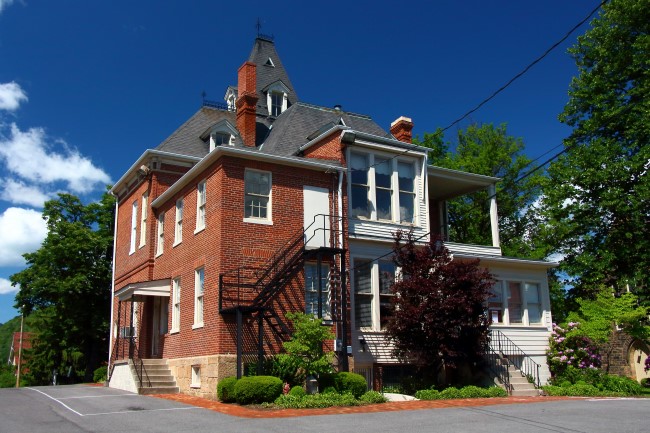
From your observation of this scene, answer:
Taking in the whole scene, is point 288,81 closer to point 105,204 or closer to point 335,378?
point 105,204

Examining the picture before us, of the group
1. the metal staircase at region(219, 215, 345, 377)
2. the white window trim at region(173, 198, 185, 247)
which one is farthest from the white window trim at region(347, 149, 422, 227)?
the white window trim at region(173, 198, 185, 247)

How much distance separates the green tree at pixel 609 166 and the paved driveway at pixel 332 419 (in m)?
10.6

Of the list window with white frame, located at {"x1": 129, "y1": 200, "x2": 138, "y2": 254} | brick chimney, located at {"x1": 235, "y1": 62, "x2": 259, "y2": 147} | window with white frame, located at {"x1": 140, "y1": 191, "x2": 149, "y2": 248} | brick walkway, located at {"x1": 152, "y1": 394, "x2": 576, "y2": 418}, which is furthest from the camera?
window with white frame, located at {"x1": 129, "y1": 200, "x2": 138, "y2": 254}

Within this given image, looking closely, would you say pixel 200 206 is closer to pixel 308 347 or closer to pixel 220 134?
pixel 308 347

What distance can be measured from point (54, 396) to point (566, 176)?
22130mm

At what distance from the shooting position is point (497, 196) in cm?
3912

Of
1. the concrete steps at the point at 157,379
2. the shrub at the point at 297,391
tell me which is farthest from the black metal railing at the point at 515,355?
the concrete steps at the point at 157,379

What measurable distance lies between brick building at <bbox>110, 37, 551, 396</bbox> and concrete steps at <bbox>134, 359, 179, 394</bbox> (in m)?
0.16

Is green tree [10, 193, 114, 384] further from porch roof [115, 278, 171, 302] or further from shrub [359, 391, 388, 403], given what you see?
shrub [359, 391, 388, 403]

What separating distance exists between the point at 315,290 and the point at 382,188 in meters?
4.87

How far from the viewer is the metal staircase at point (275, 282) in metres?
17.7

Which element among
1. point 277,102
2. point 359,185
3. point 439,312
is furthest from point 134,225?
point 439,312

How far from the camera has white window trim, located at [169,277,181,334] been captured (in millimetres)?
21172

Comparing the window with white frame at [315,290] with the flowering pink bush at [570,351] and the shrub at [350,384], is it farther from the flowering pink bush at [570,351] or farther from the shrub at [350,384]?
the flowering pink bush at [570,351]
